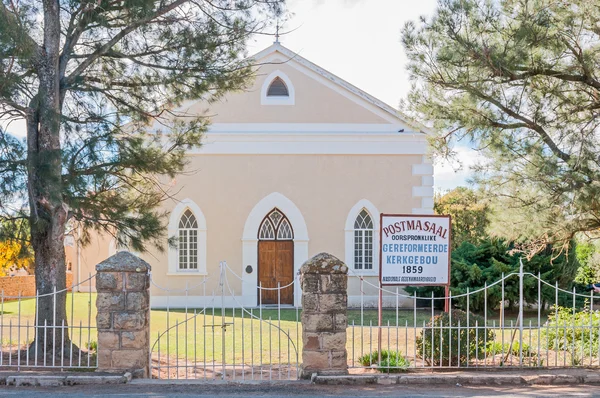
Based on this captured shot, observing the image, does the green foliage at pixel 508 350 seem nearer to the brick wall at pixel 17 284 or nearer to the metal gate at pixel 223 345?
the metal gate at pixel 223 345

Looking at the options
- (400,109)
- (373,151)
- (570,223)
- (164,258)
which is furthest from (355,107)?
(570,223)

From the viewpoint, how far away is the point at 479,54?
918 cm

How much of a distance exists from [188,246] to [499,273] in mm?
8807

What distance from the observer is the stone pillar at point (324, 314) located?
8.72 m

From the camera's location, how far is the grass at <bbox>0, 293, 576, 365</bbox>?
30.2ft

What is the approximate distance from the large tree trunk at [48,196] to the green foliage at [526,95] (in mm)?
5311

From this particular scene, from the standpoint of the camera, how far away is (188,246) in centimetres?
2003

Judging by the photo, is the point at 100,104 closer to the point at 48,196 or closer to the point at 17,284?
the point at 48,196

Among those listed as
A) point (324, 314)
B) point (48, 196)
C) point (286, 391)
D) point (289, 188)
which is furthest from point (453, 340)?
point (289, 188)

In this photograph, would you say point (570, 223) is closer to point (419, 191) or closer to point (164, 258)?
point (419, 191)

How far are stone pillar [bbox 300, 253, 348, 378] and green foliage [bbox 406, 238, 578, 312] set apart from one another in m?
9.20

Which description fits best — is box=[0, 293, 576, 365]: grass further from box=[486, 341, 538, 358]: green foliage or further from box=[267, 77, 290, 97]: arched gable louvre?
box=[267, 77, 290, 97]: arched gable louvre

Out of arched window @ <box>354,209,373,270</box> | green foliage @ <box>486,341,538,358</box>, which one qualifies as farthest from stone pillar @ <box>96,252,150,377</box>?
arched window @ <box>354,209,373,270</box>

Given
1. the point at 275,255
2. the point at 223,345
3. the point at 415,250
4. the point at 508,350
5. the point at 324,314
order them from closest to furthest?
the point at 324,314
the point at 223,345
the point at 415,250
the point at 508,350
the point at 275,255
